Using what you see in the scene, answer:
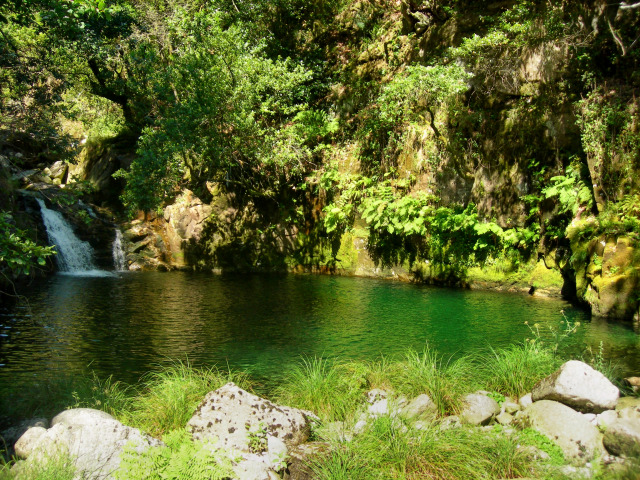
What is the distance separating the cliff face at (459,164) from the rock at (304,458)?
8.08 metres

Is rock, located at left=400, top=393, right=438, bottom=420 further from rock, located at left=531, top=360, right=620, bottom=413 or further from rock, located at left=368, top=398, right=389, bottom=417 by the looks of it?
rock, located at left=531, top=360, right=620, bottom=413

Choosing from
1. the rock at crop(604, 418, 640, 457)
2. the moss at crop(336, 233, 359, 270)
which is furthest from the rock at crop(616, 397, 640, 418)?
the moss at crop(336, 233, 359, 270)

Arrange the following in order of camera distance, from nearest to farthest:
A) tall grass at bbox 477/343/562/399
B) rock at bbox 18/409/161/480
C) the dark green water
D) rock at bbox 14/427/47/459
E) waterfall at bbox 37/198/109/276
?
rock at bbox 18/409/161/480
rock at bbox 14/427/47/459
tall grass at bbox 477/343/562/399
the dark green water
waterfall at bbox 37/198/109/276

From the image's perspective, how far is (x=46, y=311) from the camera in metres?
9.80

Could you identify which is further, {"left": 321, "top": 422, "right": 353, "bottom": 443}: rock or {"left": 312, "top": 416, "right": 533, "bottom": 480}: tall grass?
{"left": 321, "top": 422, "right": 353, "bottom": 443}: rock

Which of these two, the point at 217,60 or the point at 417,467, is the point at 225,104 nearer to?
the point at 217,60

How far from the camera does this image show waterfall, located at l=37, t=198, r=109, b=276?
53.0 ft

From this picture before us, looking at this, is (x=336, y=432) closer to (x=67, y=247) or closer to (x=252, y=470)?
(x=252, y=470)

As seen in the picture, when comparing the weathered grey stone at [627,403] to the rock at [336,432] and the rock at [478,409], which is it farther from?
the rock at [336,432]

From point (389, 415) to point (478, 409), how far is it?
3.68ft

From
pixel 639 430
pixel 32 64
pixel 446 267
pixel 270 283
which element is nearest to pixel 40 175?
pixel 270 283

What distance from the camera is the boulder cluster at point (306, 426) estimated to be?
388 centimetres

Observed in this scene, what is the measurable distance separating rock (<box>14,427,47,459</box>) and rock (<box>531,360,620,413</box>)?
4870 millimetres

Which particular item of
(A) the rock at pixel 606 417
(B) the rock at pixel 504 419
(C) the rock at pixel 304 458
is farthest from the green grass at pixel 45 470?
(A) the rock at pixel 606 417
